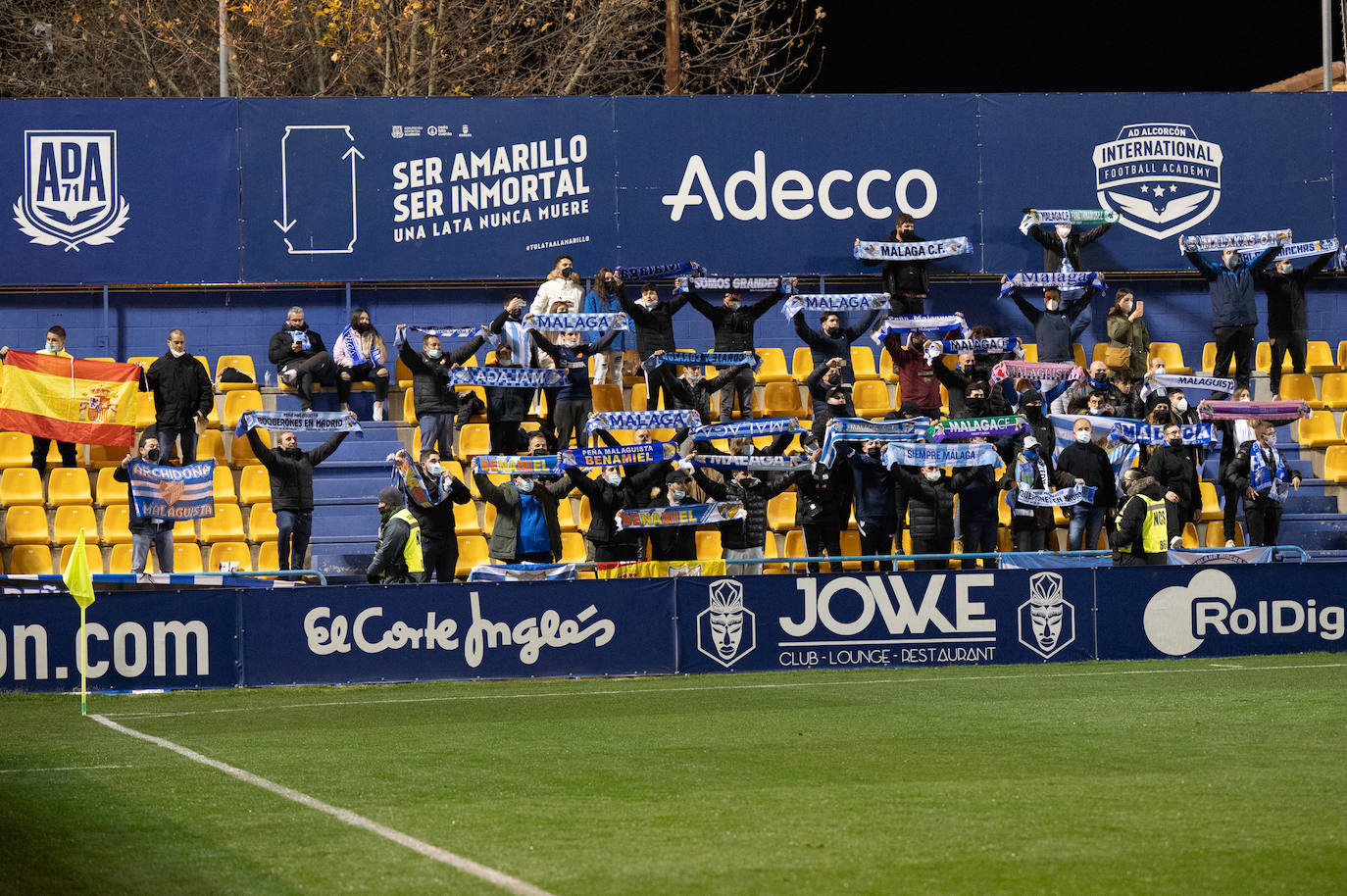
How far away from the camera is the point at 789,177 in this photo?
2706 centimetres

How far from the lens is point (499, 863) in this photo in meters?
7.81

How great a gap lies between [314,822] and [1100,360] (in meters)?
19.0

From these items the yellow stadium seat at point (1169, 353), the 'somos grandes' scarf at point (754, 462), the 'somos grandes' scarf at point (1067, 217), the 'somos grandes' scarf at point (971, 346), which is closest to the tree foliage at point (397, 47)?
Answer: the 'somos grandes' scarf at point (1067, 217)

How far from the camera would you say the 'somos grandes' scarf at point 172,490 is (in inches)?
789

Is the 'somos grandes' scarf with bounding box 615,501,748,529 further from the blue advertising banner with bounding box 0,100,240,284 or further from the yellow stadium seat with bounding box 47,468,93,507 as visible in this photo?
the blue advertising banner with bounding box 0,100,240,284

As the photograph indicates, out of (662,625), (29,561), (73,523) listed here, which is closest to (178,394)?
(73,523)

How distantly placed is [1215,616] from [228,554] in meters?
12.3

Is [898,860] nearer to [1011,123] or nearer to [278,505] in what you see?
[278,505]

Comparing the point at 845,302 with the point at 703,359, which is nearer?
the point at 703,359

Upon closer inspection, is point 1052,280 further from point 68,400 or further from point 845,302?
point 68,400

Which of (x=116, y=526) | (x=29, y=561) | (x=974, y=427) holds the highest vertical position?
(x=974, y=427)

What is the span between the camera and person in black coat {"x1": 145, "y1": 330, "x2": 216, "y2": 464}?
21844 mm

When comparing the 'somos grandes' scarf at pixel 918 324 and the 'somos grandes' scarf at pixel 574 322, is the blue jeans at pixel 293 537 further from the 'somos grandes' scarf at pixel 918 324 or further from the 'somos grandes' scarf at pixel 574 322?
the 'somos grandes' scarf at pixel 918 324

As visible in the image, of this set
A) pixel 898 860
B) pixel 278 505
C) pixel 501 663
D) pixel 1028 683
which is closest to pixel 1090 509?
pixel 1028 683
